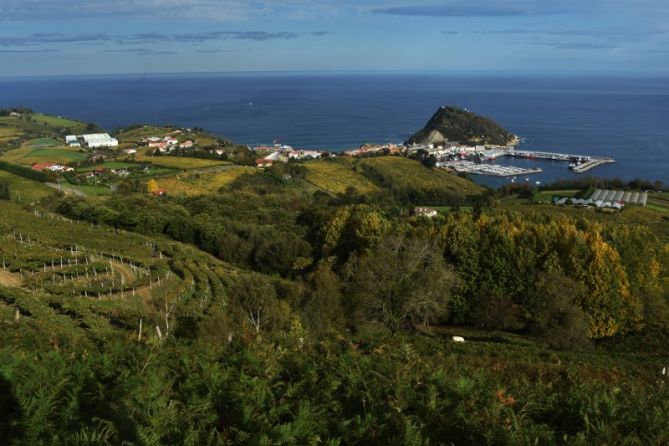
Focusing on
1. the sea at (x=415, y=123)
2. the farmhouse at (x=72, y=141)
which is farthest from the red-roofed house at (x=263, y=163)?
the sea at (x=415, y=123)

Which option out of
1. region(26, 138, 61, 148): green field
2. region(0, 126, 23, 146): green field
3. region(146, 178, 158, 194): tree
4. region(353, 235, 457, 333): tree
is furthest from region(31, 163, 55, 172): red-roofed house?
region(353, 235, 457, 333): tree

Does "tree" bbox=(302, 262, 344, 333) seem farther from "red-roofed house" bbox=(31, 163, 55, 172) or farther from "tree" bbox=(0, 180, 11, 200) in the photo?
"red-roofed house" bbox=(31, 163, 55, 172)

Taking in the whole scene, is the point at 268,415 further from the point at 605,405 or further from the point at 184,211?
the point at 184,211

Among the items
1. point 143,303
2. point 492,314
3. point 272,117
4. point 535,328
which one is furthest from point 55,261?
point 272,117

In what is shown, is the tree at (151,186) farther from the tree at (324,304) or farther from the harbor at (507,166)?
the harbor at (507,166)

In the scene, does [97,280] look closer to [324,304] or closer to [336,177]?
[324,304]

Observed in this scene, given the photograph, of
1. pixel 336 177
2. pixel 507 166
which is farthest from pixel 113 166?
pixel 507 166
